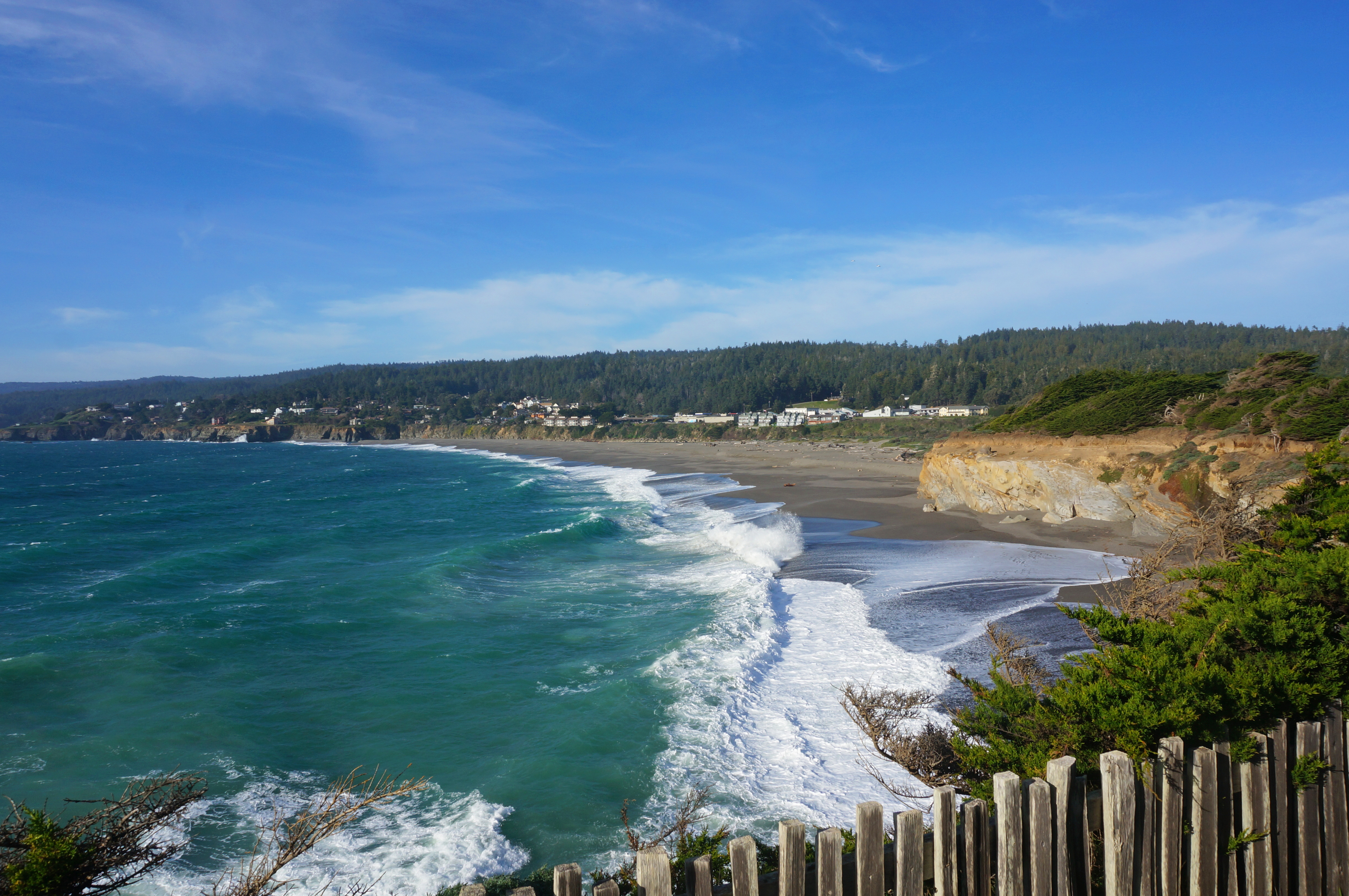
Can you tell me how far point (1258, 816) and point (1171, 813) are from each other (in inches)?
19.4

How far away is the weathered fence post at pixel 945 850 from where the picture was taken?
284 cm

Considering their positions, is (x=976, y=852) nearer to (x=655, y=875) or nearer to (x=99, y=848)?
(x=655, y=875)

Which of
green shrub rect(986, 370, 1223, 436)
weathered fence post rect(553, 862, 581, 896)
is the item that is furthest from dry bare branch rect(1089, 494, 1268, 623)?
green shrub rect(986, 370, 1223, 436)

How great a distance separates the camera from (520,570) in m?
21.1

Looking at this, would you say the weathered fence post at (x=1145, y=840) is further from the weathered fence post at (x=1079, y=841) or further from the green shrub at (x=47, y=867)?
the green shrub at (x=47, y=867)

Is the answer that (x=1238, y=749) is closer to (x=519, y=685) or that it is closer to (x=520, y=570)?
(x=519, y=685)

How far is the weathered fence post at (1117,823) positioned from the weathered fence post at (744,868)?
59.0 inches

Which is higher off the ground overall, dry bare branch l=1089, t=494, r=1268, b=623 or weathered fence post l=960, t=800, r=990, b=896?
dry bare branch l=1089, t=494, r=1268, b=623

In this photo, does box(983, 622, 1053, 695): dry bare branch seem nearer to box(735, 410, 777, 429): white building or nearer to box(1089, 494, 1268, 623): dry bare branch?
box(1089, 494, 1268, 623): dry bare branch

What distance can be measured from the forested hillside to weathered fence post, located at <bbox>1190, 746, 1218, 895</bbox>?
306ft

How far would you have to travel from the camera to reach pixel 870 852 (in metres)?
2.76

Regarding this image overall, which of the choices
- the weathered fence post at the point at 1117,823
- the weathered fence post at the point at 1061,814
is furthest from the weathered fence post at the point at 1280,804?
the weathered fence post at the point at 1061,814

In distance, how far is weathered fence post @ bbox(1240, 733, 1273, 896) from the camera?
3223 mm

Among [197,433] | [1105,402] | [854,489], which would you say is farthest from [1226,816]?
[197,433]
